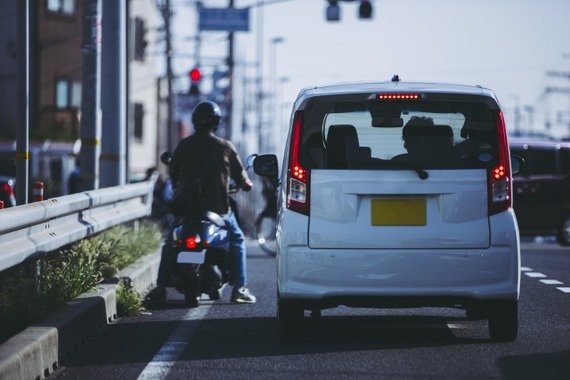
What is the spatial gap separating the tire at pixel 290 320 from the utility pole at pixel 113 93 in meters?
7.39

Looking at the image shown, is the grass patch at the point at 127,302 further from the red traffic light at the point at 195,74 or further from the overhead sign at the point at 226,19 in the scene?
the overhead sign at the point at 226,19

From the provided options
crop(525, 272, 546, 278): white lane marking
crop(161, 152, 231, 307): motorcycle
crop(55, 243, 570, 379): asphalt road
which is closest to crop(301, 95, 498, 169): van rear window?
crop(55, 243, 570, 379): asphalt road

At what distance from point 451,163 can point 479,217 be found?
15.9 inches

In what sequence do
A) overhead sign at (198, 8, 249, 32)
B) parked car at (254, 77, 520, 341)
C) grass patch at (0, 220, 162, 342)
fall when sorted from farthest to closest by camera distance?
overhead sign at (198, 8, 249, 32), parked car at (254, 77, 520, 341), grass patch at (0, 220, 162, 342)

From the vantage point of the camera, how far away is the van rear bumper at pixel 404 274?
8.39m

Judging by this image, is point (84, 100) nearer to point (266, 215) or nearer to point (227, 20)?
point (266, 215)

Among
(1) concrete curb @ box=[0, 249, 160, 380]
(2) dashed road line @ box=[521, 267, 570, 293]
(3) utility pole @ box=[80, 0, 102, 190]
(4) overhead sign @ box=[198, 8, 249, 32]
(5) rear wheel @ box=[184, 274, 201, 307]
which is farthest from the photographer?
(4) overhead sign @ box=[198, 8, 249, 32]

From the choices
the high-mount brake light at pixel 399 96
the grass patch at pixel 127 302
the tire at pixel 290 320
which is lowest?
the grass patch at pixel 127 302

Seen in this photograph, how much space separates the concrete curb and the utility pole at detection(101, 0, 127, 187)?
455 cm

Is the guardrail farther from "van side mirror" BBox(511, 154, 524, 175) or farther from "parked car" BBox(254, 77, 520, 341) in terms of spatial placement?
"van side mirror" BBox(511, 154, 524, 175)

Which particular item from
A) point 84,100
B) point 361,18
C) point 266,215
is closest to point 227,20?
point 361,18

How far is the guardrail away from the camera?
8.55m

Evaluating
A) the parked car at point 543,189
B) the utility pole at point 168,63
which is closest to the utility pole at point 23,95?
the parked car at point 543,189

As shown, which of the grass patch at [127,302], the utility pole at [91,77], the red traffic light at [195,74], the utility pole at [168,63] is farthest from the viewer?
the utility pole at [168,63]
